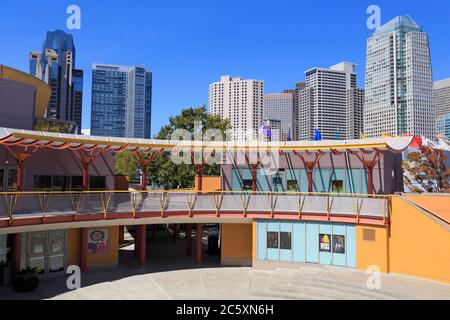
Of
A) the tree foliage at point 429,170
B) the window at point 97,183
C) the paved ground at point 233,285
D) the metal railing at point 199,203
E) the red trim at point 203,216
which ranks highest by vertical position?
the tree foliage at point 429,170

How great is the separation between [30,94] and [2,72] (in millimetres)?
5151

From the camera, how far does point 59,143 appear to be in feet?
68.5

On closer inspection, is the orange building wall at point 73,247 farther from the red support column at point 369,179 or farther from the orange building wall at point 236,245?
the red support column at point 369,179

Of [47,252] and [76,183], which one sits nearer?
[47,252]

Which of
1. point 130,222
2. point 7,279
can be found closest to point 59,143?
point 130,222

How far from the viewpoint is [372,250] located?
22.0 m

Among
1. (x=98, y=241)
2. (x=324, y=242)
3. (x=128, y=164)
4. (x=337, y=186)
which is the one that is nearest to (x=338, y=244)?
(x=324, y=242)

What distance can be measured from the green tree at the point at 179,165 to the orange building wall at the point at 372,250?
26.7m

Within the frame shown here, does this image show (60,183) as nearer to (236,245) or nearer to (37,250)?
(37,250)

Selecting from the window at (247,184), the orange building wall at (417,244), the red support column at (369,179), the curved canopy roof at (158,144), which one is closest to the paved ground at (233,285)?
the orange building wall at (417,244)

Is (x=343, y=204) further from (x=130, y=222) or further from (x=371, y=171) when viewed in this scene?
(x=130, y=222)

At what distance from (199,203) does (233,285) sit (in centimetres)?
560

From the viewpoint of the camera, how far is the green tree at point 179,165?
46.6 m

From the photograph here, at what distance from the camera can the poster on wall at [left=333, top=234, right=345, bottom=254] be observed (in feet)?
74.3
